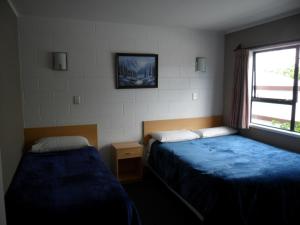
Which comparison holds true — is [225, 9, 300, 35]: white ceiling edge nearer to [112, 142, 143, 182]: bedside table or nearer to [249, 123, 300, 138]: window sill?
[249, 123, 300, 138]: window sill

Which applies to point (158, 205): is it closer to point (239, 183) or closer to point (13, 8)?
point (239, 183)

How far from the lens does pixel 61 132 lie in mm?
3529

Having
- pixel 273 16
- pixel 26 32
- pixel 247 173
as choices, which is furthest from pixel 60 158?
pixel 273 16

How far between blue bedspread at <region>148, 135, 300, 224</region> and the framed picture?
125 cm

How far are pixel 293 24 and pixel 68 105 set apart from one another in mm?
3188

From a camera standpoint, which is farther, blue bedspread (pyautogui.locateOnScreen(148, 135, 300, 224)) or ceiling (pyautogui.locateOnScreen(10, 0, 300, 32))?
ceiling (pyautogui.locateOnScreen(10, 0, 300, 32))

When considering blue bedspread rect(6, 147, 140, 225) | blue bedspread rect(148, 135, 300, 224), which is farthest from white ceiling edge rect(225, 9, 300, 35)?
blue bedspread rect(6, 147, 140, 225)

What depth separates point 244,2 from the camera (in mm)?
2791

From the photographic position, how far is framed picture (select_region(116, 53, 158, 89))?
12.2ft

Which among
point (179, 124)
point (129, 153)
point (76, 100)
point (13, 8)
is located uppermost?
point (13, 8)

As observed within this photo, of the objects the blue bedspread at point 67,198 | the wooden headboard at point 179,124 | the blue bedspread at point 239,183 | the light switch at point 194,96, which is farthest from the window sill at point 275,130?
the blue bedspread at point 67,198

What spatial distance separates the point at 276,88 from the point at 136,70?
207 cm

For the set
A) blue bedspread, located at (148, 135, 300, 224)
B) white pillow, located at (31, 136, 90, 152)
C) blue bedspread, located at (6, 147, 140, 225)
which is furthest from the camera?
white pillow, located at (31, 136, 90, 152)

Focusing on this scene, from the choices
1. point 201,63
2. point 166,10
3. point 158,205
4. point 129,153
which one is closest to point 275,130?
point 201,63
